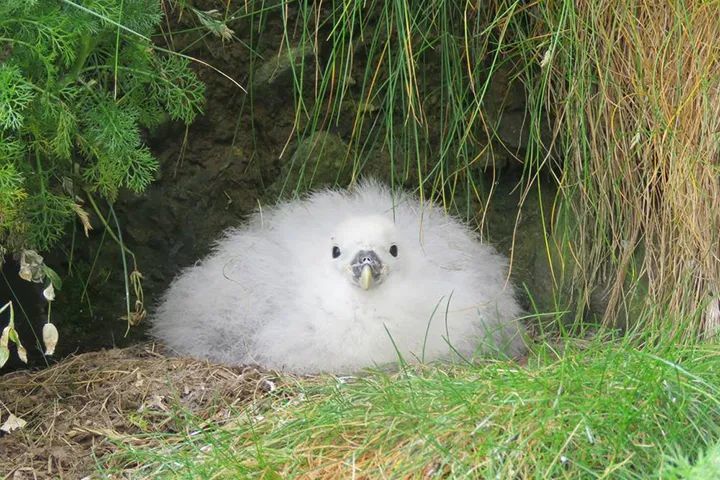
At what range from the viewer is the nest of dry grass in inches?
157

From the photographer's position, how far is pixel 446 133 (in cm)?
508

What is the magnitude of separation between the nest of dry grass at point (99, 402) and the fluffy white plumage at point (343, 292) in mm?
216

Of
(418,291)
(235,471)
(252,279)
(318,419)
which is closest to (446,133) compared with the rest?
(418,291)

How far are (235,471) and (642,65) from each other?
238cm

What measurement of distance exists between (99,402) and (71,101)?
122 centimetres

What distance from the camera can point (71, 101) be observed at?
13.0ft

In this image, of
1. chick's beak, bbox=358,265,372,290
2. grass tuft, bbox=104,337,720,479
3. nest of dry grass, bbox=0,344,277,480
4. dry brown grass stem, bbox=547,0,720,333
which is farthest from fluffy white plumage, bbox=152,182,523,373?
grass tuft, bbox=104,337,720,479

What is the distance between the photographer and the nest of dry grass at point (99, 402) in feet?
13.1

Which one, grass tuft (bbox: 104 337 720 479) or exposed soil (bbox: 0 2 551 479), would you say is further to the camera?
exposed soil (bbox: 0 2 551 479)

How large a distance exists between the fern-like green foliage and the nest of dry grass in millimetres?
616

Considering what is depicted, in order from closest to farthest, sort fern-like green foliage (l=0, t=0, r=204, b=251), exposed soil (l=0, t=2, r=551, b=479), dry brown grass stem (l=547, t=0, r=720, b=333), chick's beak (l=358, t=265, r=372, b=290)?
fern-like green foliage (l=0, t=0, r=204, b=251), dry brown grass stem (l=547, t=0, r=720, b=333), chick's beak (l=358, t=265, r=372, b=290), exposed soil (l=0, t=2, r=551, b=479)

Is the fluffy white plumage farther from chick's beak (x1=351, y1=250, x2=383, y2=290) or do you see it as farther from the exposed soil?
the exposed soil

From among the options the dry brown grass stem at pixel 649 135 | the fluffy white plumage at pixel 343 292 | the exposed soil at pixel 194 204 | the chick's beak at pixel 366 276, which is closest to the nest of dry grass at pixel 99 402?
the exposed soil at pixel 194 204

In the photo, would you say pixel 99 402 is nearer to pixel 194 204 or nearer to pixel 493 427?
pixel 194 204
